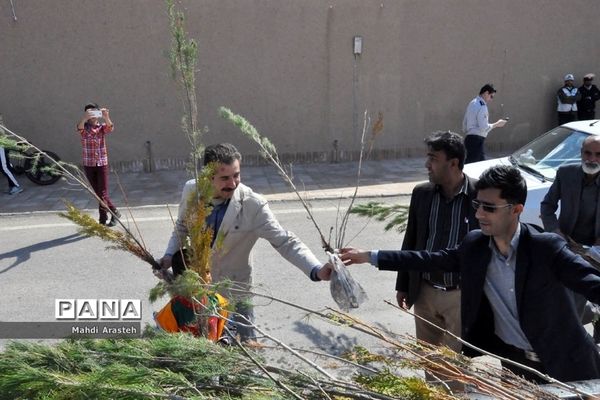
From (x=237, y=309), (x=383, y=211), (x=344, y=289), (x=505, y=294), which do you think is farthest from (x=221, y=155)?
(x=383, y=211)

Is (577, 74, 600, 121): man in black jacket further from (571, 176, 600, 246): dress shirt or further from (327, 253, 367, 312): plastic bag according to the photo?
(327, 253, 367, 312): plastic bag

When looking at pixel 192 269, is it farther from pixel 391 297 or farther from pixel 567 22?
pixel 567 22

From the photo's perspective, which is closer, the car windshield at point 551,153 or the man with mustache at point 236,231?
the man with mustache at point 236,231

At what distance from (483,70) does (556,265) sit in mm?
12741

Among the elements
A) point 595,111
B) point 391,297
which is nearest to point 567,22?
point 595,111

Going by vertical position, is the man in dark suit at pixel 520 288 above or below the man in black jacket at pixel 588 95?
below

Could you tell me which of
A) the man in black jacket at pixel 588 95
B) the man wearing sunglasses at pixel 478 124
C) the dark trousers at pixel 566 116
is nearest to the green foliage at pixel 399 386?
the man wearing sunglasses at pixel 478 124

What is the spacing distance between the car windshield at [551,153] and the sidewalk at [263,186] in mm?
3528

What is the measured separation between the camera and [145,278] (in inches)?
279

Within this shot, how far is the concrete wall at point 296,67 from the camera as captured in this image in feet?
42.1

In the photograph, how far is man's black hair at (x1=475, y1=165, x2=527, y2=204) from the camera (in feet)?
9.57

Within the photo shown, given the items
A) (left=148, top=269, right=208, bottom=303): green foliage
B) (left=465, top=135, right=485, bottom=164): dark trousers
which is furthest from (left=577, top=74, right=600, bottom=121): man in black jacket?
(left=148, top=269, right=208, bottom=303): green foliage

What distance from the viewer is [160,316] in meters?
3.28

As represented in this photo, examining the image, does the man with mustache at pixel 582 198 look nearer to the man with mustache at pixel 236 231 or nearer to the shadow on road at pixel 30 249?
the man with mustache at pixel 236 231
